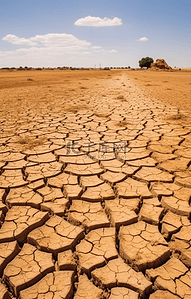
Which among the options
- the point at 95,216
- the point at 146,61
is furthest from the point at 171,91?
the point at 146,61

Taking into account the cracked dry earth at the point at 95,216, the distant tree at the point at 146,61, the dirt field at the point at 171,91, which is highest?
the distant tree at the point at 146,61

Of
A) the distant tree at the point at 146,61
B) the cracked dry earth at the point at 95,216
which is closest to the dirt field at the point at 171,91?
the cracked dry earth at the point at 95,216

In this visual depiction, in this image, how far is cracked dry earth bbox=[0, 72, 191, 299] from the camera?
126cm

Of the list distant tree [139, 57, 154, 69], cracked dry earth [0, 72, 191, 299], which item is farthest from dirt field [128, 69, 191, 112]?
distant tree [139, 57, 154, 69]

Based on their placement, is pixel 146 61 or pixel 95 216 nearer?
pixel 95 216

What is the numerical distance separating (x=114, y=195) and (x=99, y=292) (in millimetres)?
918

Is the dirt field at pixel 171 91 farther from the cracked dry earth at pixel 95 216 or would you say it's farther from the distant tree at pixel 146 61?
the distant tree at pixel 146 61

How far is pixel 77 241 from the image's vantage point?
1556 mm

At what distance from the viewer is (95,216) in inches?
70.0

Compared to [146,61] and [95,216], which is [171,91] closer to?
[95,216]

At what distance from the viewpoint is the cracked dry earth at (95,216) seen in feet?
4.14

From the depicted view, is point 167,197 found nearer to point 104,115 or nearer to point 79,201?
point 79,201

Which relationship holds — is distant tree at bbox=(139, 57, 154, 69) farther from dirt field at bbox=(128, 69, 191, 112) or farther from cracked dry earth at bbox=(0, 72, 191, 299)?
cracked dry earth at bbox=(0, 72, 191, 299)

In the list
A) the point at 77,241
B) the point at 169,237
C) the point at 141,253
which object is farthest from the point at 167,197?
the point at 77,241
